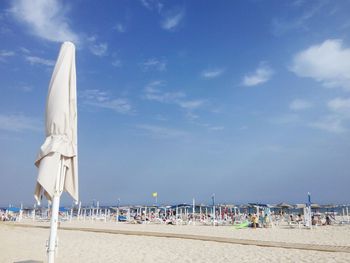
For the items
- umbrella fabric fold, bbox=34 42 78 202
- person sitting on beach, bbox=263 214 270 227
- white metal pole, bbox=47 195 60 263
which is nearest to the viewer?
white metal pole, bbox=47 195 60 263

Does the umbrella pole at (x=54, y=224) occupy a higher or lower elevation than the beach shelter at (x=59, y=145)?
lower

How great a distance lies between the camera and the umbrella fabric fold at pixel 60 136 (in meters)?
4.34

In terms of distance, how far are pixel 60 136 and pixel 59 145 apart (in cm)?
16

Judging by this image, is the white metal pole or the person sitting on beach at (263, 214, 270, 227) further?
the person sitting on beach at (263, 214, 270, 227)

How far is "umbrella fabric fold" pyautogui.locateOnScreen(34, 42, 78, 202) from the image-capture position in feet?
14.3

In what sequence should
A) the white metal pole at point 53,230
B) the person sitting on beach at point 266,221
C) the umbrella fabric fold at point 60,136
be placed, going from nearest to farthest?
the white metal pole at point 53,230 < the umbrella fabric fold at point 60,136 < the person sitting on beach at point 266,221

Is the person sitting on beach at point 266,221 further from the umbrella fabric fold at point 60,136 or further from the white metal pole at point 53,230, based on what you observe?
the white metal pole at point 53,230

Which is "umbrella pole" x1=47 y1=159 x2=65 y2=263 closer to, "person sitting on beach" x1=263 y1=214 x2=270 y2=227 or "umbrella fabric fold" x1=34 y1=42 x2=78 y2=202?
"umbrella fabric fold" x1=34 y1=42 x2=78 y2=202

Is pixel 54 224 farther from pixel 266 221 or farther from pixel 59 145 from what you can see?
pixel 266 221

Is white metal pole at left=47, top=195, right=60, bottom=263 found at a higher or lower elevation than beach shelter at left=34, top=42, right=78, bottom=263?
lower

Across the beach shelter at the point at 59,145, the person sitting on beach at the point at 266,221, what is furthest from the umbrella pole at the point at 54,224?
the person sitting on beach at the point at 266,221

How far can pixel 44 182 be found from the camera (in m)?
4.22

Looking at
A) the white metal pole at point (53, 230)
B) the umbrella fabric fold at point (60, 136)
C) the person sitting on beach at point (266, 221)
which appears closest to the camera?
the white metal pole at point (53, 230)

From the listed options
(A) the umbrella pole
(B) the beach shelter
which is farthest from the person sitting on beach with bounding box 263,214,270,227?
(A) the umbrella pole
